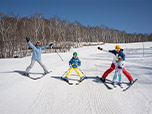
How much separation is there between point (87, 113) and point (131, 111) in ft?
3.63

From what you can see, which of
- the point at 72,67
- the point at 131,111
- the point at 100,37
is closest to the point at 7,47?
the point at 72,67

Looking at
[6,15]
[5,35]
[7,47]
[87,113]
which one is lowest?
[87,113]

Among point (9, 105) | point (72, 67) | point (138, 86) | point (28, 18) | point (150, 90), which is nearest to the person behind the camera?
point (9, 105)

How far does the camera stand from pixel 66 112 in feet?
8.27

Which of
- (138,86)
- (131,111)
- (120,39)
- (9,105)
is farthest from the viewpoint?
(120,39)

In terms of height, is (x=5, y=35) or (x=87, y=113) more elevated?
(x=5, y=35)

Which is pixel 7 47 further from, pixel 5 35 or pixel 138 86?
pixel 138 86

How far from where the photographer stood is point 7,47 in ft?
60.5

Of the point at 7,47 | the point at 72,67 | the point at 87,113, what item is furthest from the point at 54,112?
the point at 7,47

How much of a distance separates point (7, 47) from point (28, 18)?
11560 millimetres

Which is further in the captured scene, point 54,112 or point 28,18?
point 28,18

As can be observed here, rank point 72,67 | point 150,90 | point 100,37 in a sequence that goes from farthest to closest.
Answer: point 100,37, point 72,67, point 150,90

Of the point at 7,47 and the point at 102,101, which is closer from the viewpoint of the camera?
the point at 102,101

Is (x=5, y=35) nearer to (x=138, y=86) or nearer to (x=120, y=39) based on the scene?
(x=138, y=86)
